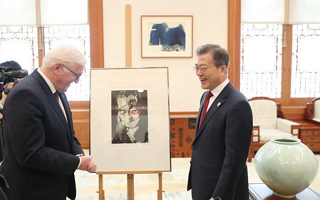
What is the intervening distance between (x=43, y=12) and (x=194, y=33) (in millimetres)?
2746

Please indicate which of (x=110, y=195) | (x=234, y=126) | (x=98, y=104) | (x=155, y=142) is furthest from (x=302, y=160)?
(x=110, y=195)

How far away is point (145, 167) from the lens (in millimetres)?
2654

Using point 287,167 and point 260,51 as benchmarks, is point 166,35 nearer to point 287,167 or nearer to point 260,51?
point 260,51

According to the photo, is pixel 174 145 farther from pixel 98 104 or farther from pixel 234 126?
pixel 234 126

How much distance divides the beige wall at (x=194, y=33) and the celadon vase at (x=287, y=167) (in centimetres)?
354

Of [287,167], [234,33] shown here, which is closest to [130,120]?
[287,167]

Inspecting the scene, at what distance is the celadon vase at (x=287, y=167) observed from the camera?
189cm

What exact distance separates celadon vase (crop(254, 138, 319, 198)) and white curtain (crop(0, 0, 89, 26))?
14.6ft

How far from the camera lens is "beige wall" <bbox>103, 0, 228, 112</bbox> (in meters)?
5.39

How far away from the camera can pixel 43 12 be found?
551 cm

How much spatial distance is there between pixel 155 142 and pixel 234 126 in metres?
1.13

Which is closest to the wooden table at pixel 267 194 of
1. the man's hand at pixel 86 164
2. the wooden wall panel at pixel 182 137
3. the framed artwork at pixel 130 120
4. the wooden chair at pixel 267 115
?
the framed artwork at pixel 130 120

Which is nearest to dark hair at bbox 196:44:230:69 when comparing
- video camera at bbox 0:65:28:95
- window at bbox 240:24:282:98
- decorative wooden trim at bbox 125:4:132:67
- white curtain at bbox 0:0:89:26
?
decorative wooden trim at bbox 125:4:132:67

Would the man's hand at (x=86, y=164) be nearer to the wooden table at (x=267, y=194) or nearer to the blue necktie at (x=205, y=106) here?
the blue necktie at (x=205, y=106)
